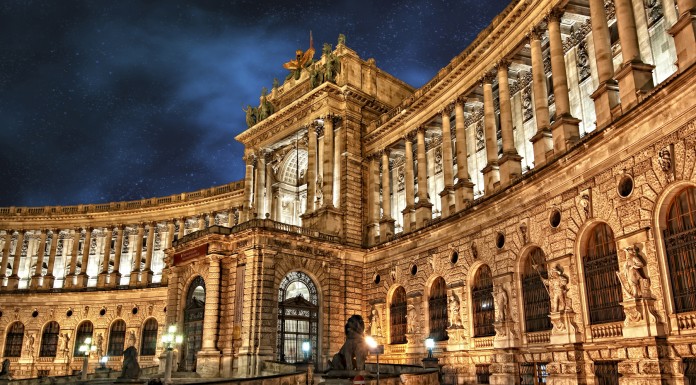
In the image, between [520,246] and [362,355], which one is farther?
[520,246]

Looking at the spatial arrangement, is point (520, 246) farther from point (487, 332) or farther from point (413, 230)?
point (413, 230)

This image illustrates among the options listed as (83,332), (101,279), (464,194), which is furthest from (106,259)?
(464,194)

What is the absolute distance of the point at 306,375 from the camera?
2531cm

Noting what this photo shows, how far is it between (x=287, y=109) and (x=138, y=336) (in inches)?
1144

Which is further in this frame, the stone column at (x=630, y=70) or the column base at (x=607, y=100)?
the column base at (x=607, y=100)

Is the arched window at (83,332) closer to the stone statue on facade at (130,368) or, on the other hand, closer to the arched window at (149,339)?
the arched window at (149,339)

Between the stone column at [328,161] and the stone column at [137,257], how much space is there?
3027cm

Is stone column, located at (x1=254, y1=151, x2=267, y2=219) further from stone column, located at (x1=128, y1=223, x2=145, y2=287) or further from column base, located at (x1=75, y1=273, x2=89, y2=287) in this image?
column base, located at (x1=75, y1=273, x2=89, y2=287)

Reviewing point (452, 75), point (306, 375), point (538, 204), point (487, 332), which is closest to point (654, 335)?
point (538, 204)

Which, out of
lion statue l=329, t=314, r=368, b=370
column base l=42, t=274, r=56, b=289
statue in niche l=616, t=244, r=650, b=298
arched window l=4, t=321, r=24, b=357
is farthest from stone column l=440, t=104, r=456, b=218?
arched window l=4, t=321, r=24, b=357

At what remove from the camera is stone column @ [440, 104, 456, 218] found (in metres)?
36.2

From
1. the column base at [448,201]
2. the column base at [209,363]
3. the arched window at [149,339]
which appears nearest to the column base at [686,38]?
the column base at [448,201]

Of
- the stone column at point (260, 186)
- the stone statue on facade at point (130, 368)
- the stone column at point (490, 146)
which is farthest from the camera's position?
the stone column at point (260, 186)

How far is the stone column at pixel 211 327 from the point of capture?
35.3 m
